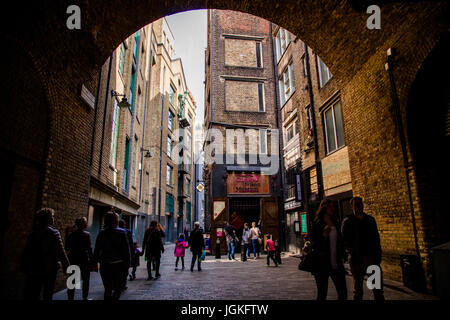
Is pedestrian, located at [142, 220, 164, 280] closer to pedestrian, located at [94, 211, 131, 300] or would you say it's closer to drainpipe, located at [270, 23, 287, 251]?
pedestrian, located at [94, 211, 131, 300]

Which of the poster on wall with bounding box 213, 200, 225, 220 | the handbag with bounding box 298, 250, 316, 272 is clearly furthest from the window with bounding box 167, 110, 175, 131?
the handbag with bounding box 298, 250, 316, 272

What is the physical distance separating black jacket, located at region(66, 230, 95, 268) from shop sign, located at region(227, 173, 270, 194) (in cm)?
1365

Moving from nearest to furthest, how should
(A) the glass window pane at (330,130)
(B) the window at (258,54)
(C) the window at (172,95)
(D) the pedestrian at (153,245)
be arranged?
(D) the pedestrian at (153,245) < (A) the glass window pane at (330,130) < (B) the window at (258,54) < (C) the window at (172,95)

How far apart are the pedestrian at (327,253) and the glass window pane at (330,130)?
8006 mm

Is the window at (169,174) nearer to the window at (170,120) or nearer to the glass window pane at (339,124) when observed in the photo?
the window at (170,120)

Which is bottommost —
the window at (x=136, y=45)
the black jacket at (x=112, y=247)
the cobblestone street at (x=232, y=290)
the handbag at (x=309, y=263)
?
the cobblestone street at (x=232, y=290)

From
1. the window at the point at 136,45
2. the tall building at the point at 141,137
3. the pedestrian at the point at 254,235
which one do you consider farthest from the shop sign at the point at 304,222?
the window at the point at 136,45

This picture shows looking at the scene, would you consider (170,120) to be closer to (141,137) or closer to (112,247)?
(141,137)

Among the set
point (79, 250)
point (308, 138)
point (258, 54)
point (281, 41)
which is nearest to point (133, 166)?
point (308, 138)

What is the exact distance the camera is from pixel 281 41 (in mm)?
18562

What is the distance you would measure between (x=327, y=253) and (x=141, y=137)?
1763cm

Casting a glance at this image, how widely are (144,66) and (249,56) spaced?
7828mm

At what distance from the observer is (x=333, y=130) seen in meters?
11.5

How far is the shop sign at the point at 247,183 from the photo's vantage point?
1878 centimetres
